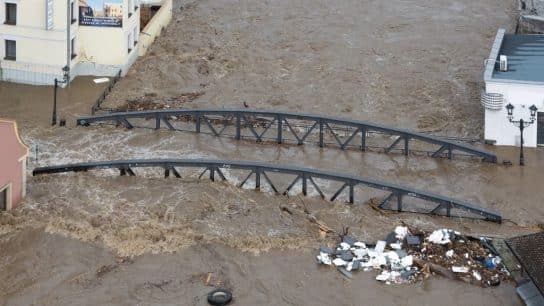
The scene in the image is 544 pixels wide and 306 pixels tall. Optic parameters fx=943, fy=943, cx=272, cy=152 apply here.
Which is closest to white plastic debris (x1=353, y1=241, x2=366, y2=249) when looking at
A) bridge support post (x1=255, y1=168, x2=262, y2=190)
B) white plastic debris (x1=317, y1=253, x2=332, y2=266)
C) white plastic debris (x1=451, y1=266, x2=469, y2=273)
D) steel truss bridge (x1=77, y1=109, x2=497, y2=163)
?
white plastic debris (x1=317, y1=253, x2=332, y2=266)

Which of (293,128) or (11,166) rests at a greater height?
(293,128)

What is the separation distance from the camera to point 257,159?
139ft

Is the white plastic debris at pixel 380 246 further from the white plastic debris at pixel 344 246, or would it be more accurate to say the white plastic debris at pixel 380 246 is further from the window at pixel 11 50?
the window at pixel 11 50

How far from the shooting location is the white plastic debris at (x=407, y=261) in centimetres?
3175

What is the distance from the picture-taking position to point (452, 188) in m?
39.7

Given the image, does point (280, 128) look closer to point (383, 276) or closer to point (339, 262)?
point (339, 262)

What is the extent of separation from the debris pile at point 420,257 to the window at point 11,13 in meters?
24.8

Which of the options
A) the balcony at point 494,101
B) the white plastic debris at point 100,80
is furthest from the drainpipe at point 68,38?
the balcony at point 494,101

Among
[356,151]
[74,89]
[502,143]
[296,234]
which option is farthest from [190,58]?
[296,234]

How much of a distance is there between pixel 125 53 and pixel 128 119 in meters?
7.36

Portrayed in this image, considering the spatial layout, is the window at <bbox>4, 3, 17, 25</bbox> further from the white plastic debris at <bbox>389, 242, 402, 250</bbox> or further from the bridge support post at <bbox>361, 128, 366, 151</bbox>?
the white plastic debris at <bbox>389, 242, 402, 250</bbox>

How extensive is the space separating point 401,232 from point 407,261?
2007 millimetres

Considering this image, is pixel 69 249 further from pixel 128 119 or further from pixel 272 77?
pixel 272 77

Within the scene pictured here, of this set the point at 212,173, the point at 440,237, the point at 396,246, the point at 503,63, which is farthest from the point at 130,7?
the point at 440,237
